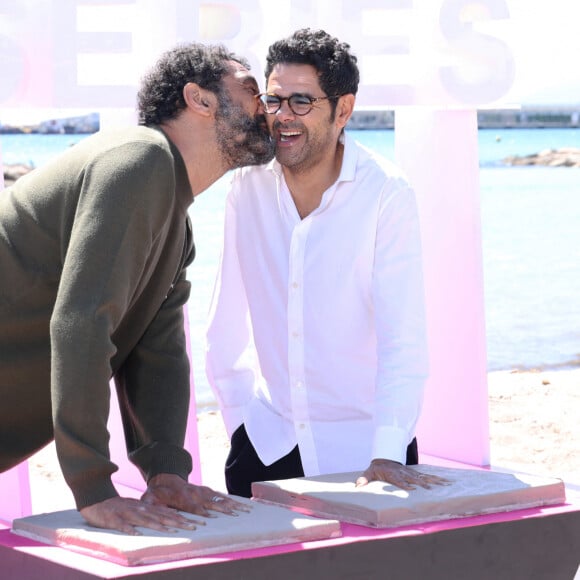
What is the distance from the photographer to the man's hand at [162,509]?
211 cm

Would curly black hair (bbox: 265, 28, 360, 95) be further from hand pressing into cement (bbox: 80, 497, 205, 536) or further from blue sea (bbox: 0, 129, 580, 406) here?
blue sea (bbox: 0, 129, 580, 406)

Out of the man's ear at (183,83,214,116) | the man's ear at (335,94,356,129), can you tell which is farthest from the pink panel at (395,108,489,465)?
the man's ear at (183,83,214,116)

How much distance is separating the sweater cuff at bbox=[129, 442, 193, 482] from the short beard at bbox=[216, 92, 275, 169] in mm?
627

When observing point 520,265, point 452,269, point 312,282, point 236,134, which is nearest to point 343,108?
point 312,282

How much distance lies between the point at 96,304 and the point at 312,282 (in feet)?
3.70

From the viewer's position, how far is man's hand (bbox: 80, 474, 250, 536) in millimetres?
2113

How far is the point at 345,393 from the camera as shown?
3201mm

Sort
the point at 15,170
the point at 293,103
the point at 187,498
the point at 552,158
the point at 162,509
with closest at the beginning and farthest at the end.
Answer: the point at 162,509 < the point at 187,498 < the point at 293,103 < the point at 15,170 < the point at 552,158

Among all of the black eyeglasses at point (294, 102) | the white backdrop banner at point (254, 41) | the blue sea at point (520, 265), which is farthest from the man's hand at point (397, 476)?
the blue sea at point (520, 265)

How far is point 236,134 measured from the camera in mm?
2641

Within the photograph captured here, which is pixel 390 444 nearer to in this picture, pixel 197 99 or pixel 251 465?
pixel 251 465

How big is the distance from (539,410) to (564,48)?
84.5 ft

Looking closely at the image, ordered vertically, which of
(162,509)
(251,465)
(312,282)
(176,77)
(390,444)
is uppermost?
(176,77)

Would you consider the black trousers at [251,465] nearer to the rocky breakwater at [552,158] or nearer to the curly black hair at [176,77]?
the curly black hair at [176,77]
